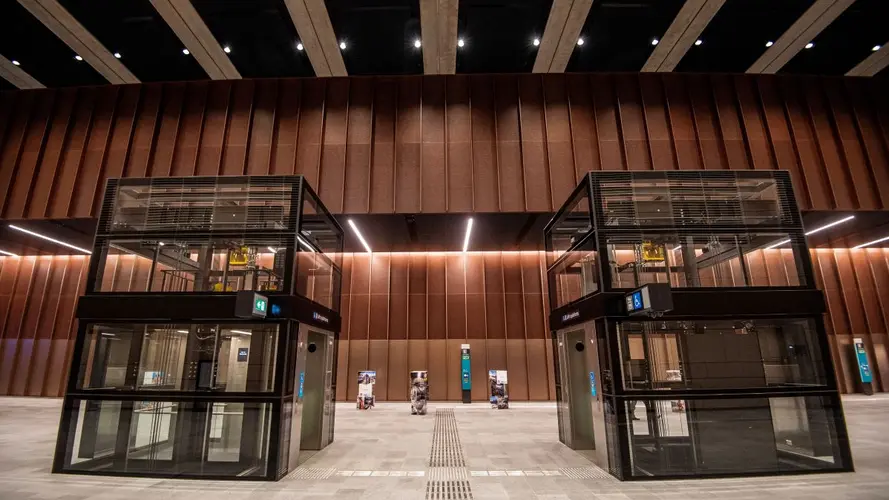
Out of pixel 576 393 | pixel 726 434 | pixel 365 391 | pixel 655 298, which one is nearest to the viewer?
pixel 655 298

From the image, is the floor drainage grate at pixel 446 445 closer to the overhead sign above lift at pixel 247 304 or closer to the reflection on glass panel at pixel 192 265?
the overhead sign above lift at pixel 247 304

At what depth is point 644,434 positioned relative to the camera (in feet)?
20.3

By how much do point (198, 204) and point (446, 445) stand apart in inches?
266

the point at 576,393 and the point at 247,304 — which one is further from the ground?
the point at 247,304

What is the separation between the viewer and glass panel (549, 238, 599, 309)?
7058 mm

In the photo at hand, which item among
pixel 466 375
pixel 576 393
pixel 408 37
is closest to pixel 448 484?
pixel 576 393

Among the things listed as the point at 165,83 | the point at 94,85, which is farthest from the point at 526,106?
the point at 94,85

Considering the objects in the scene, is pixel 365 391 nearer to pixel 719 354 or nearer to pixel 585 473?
pixel 585 473

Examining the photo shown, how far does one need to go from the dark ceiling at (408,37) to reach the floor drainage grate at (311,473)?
12101 millimetres

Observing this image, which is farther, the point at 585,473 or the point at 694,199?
the point at 694,199

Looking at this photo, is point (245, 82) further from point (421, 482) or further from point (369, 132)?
point (421, 482)

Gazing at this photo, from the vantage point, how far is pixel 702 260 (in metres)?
6.92

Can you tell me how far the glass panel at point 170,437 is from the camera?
20.1ft

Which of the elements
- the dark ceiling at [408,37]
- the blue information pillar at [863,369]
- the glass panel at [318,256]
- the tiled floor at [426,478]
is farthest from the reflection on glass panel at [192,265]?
the blue information pillar at [863,369]
